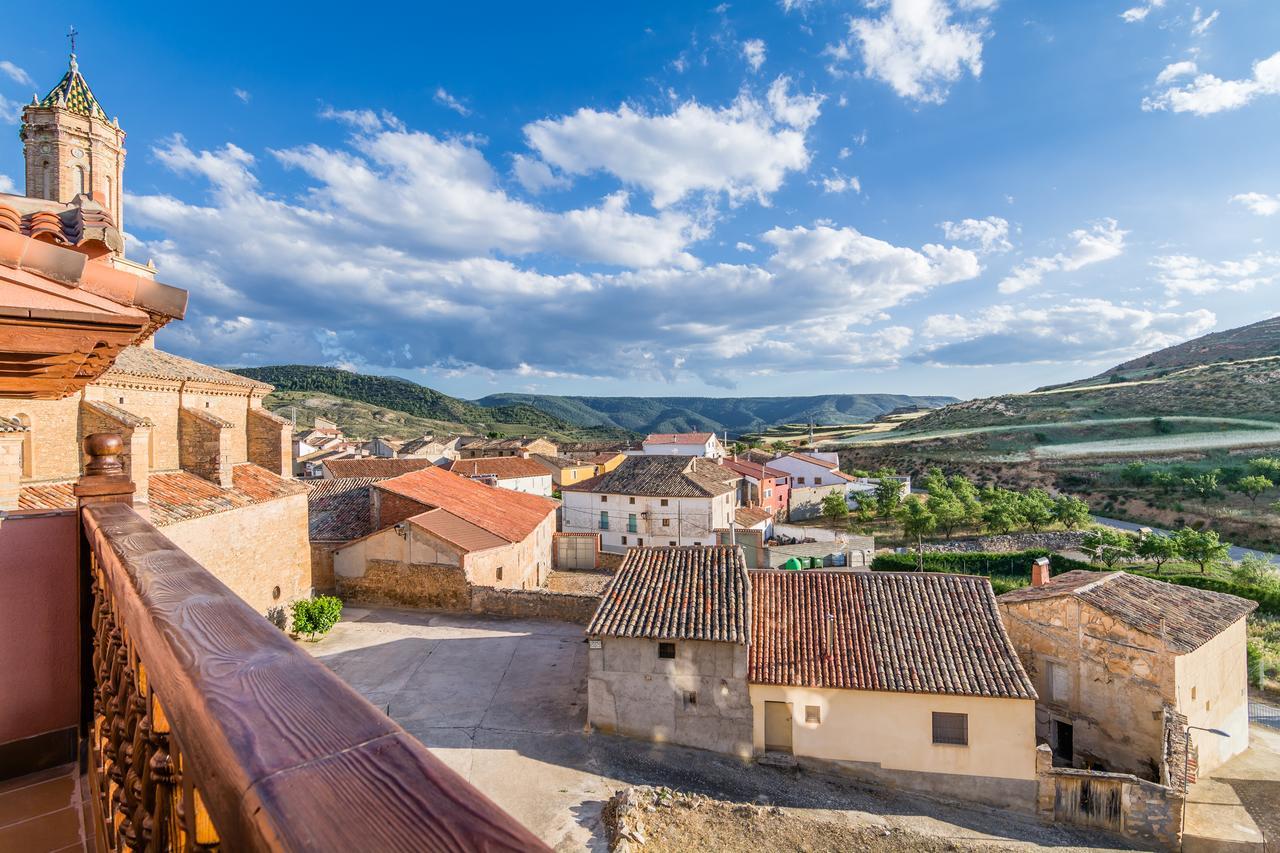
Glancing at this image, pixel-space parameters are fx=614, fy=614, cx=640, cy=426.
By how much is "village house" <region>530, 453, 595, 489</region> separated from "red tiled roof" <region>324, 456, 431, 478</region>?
44.6ft

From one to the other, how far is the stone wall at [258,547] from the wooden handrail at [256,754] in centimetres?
1413

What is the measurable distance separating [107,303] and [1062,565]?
3313 cm

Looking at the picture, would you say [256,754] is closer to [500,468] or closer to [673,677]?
[673,677]

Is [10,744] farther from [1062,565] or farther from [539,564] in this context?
[1062,565]

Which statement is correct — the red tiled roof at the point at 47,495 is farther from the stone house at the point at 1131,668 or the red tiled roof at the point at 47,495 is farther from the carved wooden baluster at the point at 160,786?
the stone house at the point at 1131,668

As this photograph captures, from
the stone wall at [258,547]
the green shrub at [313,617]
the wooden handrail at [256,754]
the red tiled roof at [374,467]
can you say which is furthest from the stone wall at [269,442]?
the wooden handrail at [256,754]

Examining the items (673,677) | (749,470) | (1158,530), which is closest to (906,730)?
(673,677)

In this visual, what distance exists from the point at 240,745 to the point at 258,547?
18510 mm

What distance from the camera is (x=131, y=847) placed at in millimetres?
1771

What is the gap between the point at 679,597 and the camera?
13859mm

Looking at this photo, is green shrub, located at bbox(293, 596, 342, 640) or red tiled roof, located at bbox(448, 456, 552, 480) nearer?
green shrub, located at bbox(293, 596, 342, 640)

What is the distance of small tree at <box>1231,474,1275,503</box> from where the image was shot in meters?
37.2

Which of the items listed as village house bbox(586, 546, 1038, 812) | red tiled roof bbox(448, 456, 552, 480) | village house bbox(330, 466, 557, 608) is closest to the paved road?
village house bbox(586, 546, 1038, 812)

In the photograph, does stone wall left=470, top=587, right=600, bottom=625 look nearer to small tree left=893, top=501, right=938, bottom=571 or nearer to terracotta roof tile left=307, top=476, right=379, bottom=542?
terracotta roof tile left=307, top=476, right=379, bottom=542
